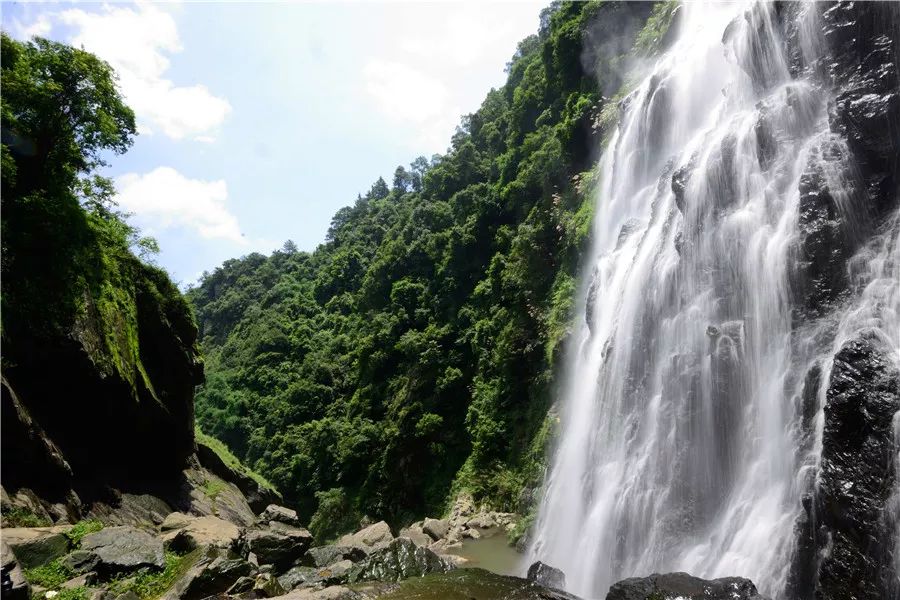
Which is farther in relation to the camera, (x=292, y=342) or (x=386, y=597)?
(x=292, y=342)

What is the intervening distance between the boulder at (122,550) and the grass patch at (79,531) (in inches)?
7.0

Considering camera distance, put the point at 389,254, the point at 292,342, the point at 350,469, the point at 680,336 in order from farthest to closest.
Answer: the point at 292,342, the point at 389,254, the point at 350,469, the point at 680,336

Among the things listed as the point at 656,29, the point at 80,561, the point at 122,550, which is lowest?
the point at 80,561

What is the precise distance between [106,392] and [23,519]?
392 cm

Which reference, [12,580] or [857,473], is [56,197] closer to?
[12,580]

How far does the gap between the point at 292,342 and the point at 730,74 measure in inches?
1683

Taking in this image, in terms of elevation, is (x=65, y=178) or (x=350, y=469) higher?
(x=65, y=178)

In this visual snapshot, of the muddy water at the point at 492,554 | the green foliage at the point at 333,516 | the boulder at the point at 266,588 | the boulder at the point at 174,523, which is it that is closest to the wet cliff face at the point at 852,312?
→ the boulder at the point at 266,588

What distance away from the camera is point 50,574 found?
27.8 feet

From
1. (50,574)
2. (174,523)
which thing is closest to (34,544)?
(50,574)

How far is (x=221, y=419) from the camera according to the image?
4500 cm

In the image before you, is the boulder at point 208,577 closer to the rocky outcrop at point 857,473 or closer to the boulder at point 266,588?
the boulder at point 266,588

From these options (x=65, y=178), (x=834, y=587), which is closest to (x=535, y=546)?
(x=834, y=587)

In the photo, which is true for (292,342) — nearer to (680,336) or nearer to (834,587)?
(680,336)
